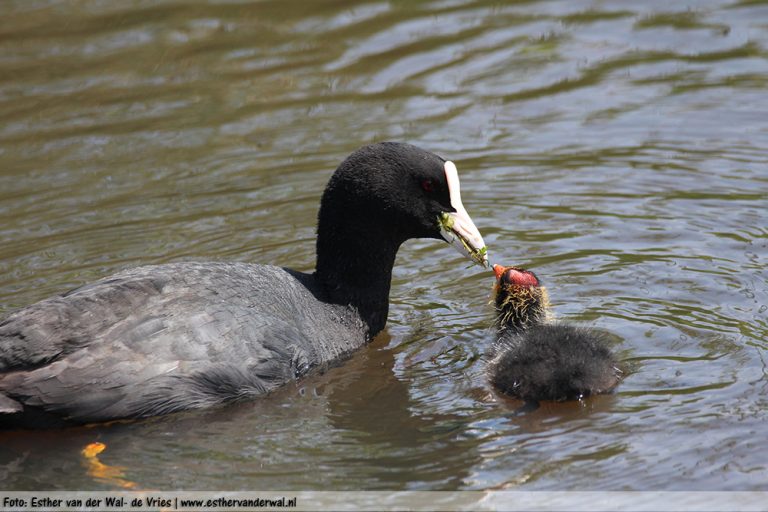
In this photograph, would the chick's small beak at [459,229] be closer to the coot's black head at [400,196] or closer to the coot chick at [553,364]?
the coot's black head at [400,196]

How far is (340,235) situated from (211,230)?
166 centimetres

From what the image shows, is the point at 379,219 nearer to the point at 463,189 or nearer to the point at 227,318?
the point at 227,318

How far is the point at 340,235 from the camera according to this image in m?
6.35

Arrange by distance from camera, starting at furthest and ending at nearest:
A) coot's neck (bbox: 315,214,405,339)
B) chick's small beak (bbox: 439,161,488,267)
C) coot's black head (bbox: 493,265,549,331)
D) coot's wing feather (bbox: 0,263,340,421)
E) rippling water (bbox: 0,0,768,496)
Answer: coot's neck (bbox: 315,214,405,339), chick's small beak (bbox: 439,161,488,267), coot's black head (bbox: 493,265,549,331), coot's wing feather (bbox: 0,263,340,421), rippling water (bbox: 0,0,768,496)

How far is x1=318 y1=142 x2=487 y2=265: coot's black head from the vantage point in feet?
20.3

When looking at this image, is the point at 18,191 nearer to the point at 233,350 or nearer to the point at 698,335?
the point at 233,350

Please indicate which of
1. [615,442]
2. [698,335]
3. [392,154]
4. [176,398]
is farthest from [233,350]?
[698,335]

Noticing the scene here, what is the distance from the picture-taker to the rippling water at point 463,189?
195 inches

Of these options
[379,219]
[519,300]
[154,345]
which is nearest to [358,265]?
[379,219]

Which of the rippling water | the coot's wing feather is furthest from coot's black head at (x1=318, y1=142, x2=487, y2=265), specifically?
the coot's wing feather

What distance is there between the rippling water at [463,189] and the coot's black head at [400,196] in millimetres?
518

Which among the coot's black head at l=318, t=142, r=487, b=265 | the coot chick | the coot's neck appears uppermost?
the coot's black head at l=318, t=142, r=487, b=265

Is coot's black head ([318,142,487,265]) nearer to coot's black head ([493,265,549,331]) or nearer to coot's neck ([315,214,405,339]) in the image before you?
coot's neck ([315,214,405,339])

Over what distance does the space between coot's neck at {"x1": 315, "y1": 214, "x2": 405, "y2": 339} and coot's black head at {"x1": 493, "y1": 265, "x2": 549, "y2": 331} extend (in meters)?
0.67
